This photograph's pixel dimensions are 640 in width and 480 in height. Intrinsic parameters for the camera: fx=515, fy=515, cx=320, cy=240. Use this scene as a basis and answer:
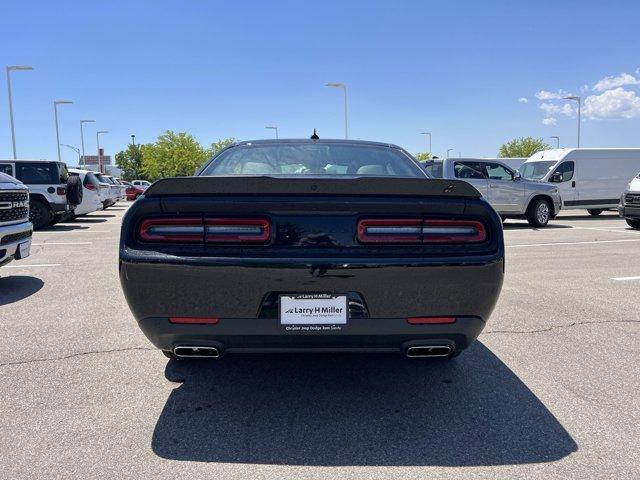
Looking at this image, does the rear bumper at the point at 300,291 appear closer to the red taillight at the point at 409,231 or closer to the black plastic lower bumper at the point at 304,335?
the black plastic lower bumper at the point at 304,335

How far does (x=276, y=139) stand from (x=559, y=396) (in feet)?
8.92

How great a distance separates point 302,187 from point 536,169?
16924 millimetres

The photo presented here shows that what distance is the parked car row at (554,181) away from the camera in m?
13.5

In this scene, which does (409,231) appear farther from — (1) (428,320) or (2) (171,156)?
(2) (171,156)

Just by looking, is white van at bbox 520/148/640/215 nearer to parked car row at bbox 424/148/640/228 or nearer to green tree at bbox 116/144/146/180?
parked car row at bbox 424/148/640/228

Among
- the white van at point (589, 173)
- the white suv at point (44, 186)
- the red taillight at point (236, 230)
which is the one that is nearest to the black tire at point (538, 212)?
the white van at point (589, 173)

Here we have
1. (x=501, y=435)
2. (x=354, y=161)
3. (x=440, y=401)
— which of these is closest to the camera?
(x=501, y=435)

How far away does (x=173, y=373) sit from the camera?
3.35 m

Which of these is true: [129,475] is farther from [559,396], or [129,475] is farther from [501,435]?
[559,396]

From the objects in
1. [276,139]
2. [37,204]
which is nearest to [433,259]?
[276,139]

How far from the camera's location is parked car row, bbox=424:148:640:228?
530 inches

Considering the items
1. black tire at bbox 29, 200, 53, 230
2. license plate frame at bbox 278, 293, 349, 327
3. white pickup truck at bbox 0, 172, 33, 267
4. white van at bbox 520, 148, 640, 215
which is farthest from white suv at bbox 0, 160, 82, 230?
white van at bbox 520, 148, 640, 215

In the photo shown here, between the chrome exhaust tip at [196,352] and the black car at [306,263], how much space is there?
3 cm

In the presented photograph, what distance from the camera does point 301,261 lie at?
2.38 metres
